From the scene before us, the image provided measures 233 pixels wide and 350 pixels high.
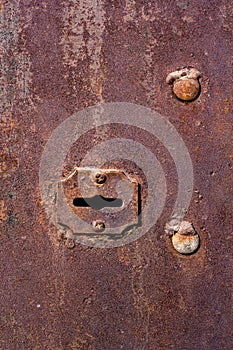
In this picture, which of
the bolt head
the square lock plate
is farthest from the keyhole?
the bolt head

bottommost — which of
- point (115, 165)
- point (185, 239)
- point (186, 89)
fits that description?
point (185, 239)

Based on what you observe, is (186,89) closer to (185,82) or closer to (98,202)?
(185,82)

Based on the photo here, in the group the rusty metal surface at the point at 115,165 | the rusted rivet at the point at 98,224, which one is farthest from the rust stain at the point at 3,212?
the rusted rivet at the point at 98,224

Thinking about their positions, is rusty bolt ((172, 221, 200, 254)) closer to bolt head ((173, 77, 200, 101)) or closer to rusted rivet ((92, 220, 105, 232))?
rusted rivet ((92, 220, 105, 232))

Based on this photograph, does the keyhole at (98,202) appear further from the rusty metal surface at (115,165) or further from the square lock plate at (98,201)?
the rusty metal surface at (115,165)

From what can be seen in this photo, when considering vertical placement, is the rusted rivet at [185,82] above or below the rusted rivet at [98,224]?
above

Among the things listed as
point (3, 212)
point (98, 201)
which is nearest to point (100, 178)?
point (98, 201)
